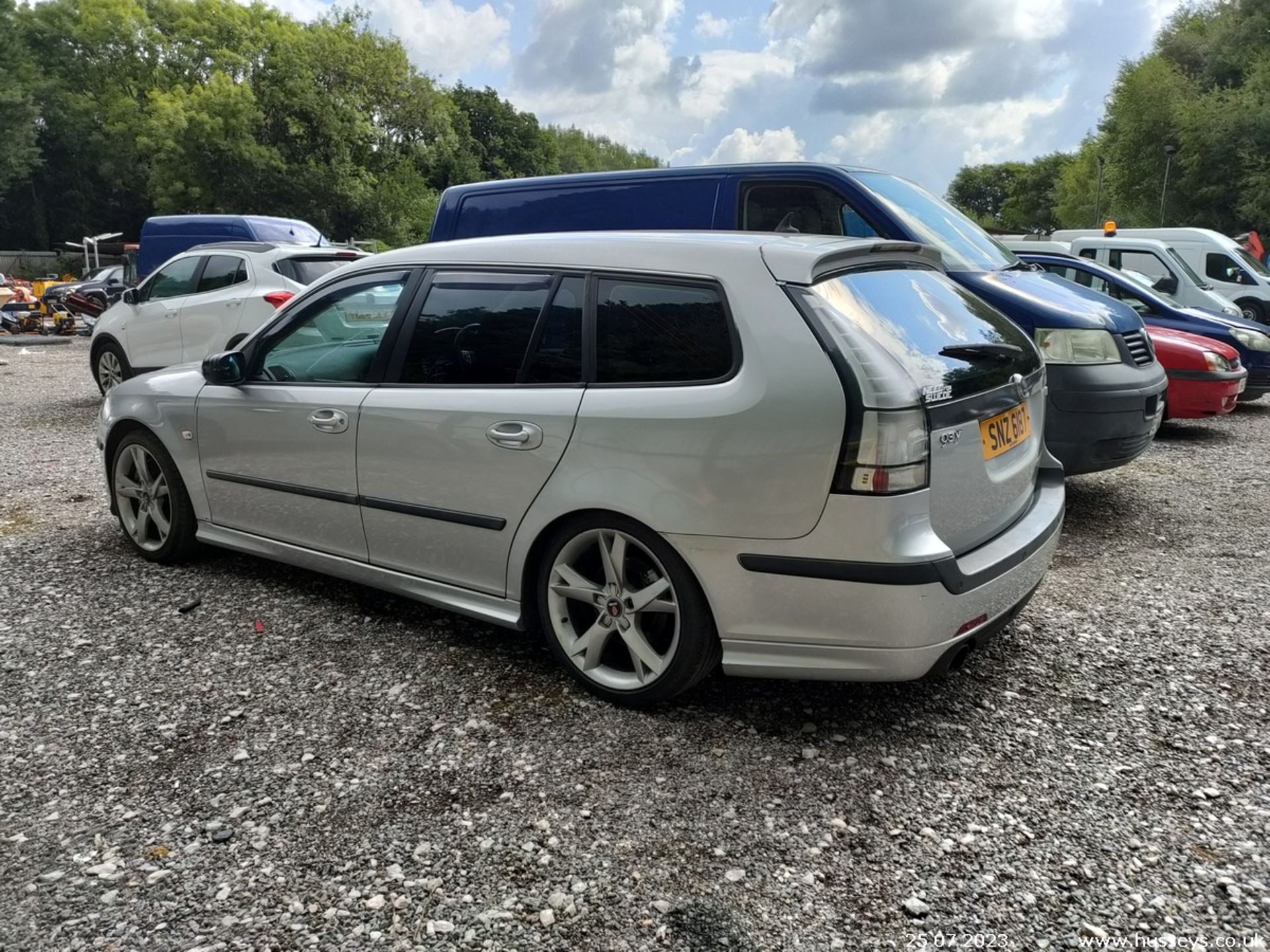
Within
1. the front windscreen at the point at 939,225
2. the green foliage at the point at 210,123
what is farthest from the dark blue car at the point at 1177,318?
the green foliage at the point at 210,123

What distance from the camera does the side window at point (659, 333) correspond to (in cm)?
305

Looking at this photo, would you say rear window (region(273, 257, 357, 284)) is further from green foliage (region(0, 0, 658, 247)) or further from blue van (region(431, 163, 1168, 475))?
green foliage (region(0, 0, 658, 247))

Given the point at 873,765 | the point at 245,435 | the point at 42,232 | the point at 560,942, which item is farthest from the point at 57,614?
the point at 42,232

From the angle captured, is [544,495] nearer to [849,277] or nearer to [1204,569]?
[849,277]

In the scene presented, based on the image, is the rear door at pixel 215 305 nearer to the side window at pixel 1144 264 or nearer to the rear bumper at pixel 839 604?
the rear bumper at pixel 839 604

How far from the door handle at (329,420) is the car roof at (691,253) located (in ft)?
2.39

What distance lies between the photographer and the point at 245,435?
14.1 ft

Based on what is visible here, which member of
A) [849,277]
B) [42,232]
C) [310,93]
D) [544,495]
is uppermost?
[310,93]

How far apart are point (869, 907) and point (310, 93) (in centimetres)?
4869

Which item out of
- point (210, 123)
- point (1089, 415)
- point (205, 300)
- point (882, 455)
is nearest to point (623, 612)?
point (882, 455)

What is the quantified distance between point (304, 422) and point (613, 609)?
1655mm

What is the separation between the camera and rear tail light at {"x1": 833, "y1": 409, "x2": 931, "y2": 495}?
9.03 feet

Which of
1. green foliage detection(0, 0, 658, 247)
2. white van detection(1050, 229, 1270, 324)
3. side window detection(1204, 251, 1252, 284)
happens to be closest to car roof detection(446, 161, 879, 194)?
white van detection(1050, 229, 1270, 324)

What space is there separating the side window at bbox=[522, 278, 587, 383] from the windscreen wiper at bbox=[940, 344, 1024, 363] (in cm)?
120
